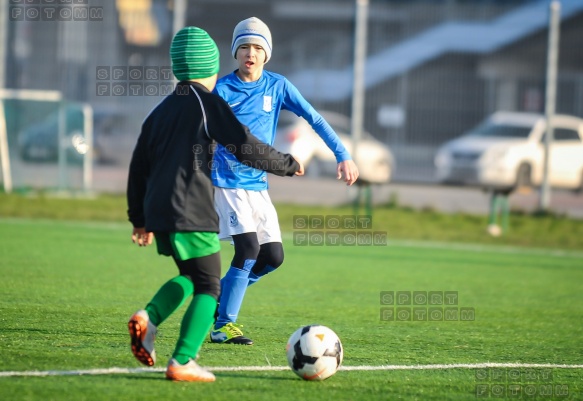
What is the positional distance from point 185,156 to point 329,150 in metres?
15.2

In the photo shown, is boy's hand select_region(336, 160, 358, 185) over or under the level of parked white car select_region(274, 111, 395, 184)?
over

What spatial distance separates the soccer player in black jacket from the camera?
489 cm

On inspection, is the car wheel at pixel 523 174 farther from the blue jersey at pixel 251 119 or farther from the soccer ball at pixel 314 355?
the soccer ball at pixel 314 355

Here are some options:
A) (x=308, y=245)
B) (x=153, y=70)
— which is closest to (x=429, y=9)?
(x=153, y=70)

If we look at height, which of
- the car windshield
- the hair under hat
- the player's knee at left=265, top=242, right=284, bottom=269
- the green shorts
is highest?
the hair under hat

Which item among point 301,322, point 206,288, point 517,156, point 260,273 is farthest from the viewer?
point 517,156

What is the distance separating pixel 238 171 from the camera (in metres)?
6.53

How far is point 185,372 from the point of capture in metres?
4.90

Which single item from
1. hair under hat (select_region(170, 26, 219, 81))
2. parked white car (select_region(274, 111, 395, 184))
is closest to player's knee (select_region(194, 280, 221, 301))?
hair under hat (select_region(170, 26, 219, 81))

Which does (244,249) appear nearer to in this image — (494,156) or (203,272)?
Answer: (203,272)

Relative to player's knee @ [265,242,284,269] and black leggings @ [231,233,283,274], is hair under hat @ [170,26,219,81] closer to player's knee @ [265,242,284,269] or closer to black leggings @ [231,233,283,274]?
black leggings @ [231,233,283,274]

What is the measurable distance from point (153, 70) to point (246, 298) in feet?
34.7

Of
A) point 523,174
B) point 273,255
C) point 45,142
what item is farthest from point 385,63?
point 273,255

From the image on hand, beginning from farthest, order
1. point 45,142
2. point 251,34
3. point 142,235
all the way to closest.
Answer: point 45,142 → point 251,34 → point 142,235
